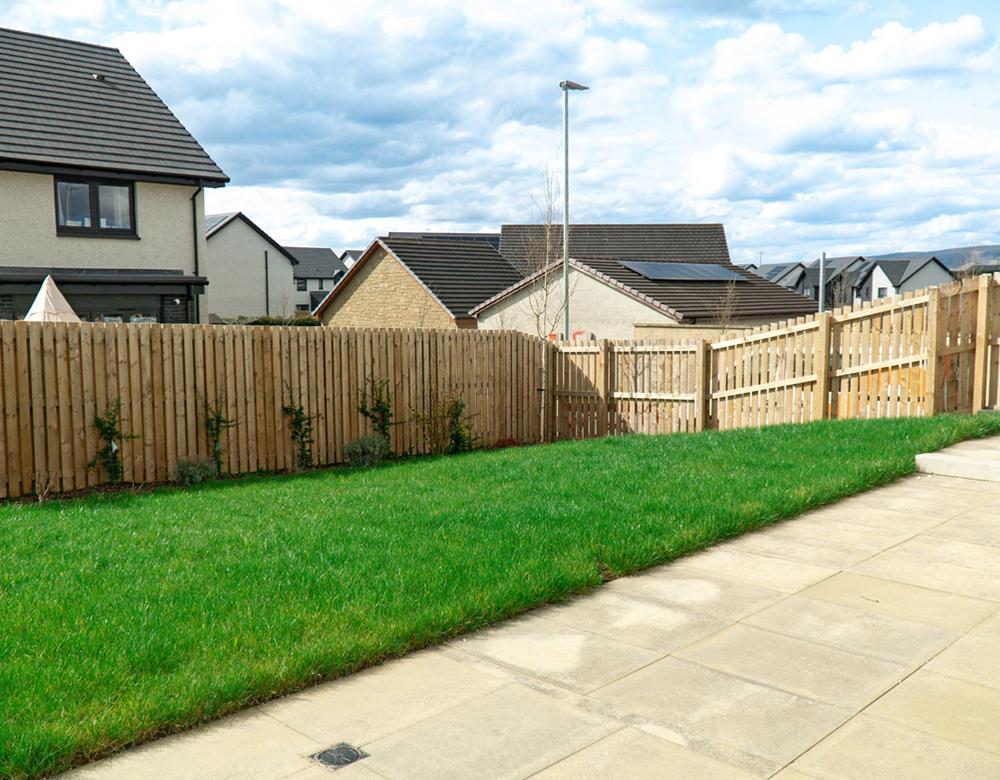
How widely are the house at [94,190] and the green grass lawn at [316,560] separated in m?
11.8

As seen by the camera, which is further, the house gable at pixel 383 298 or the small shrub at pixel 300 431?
the house gable at pixel 383 298

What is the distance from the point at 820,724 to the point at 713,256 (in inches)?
1738

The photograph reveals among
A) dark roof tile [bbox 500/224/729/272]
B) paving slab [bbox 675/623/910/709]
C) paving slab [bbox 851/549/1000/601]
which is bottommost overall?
paving slab [bbox 675/623/910/709]

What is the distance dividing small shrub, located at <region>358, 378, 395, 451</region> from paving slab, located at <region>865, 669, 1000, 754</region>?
32.2 ft

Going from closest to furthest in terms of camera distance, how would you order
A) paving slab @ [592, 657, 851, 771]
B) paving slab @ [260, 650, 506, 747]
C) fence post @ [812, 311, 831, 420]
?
paving slab @ [592, 657, 851, 771], paving slab @ [260, 650, 506, 747], fence post @ [812, 311, 831, 420]

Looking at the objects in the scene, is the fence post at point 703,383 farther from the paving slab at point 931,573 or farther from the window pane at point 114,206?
the window pane at point 114,206

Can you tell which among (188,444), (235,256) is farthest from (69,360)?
(235,256)

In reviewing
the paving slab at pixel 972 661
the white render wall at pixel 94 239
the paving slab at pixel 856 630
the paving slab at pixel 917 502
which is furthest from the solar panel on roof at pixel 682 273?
the paving slab at pixel 972 661

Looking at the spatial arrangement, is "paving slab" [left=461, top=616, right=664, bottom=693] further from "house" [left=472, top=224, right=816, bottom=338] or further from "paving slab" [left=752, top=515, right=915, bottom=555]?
"house" [left=472, top=224, right=816, bottom=338]

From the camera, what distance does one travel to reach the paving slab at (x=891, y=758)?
11.8ft

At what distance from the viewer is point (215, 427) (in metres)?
11.8

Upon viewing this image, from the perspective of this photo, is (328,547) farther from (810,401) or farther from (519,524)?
(810,401)

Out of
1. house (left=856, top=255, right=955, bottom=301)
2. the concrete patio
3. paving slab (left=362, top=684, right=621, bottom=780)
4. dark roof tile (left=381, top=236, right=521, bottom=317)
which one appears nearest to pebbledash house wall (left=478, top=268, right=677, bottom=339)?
dark roof tile (left=381, top=236, right=521, bottom=317)

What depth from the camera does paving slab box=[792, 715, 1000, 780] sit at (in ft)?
11.8
